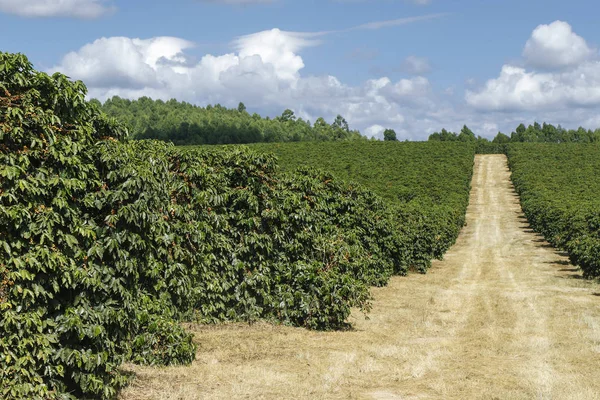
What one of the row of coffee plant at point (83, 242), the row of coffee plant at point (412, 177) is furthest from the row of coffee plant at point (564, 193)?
the row of coffee plant at point (83, 242)

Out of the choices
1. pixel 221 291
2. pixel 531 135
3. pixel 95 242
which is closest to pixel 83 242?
pixel 95 242

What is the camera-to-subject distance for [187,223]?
12523 millimetres

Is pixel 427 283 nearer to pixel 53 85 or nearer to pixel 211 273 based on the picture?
pixel 211 273

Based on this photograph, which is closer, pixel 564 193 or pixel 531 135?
pixel 564 193

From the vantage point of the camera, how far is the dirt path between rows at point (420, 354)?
34.2 feet

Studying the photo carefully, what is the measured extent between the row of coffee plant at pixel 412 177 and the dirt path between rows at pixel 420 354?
567cm

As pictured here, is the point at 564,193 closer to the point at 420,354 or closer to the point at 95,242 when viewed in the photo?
the point at 420,354

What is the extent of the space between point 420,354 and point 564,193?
49.5 meters

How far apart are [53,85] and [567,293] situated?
19.7 metres

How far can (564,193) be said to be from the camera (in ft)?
189

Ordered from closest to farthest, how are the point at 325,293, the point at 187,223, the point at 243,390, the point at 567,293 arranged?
the point at 243,390
the point at 187,223
the point at 325,293
the point at 567,293

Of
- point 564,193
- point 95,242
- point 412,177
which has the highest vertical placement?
point 95,242

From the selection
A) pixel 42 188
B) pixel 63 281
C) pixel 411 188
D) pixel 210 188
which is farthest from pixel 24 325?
pixel 411 188

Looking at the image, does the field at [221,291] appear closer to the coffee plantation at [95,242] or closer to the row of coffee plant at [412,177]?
the coffee plantation at [95,242]
